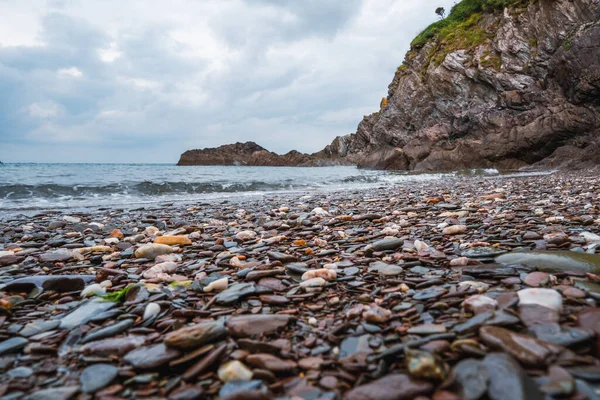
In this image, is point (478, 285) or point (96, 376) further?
point (478, 285)

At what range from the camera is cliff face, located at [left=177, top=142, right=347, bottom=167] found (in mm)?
83550

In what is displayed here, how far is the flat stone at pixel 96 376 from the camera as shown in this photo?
127 centimetres

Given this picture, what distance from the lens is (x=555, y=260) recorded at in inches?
88.4

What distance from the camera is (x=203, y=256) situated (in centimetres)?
329

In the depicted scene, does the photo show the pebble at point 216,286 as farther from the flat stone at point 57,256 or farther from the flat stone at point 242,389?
the flat stone at point 57,256

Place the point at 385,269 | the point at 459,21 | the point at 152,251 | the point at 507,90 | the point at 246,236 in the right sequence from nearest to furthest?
the point at 385,269
the point at 152,251
the point at 246,236
the point at 507,90
the point at 459,21

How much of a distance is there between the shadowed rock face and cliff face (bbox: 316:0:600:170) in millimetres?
72

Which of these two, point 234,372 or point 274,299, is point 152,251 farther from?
point 234,372

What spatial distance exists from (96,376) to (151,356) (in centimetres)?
21

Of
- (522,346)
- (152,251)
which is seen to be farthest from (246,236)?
(522,346)

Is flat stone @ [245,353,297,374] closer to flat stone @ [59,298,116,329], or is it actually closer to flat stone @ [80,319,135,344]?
flat stone @ [80,319,135,344]

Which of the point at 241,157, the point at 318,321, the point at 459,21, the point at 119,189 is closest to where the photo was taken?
the point at 318,321

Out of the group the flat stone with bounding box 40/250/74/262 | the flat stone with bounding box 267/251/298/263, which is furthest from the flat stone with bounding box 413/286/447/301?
the flat stone with bounding box 40/250/74/262

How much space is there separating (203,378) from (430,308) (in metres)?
1.13
